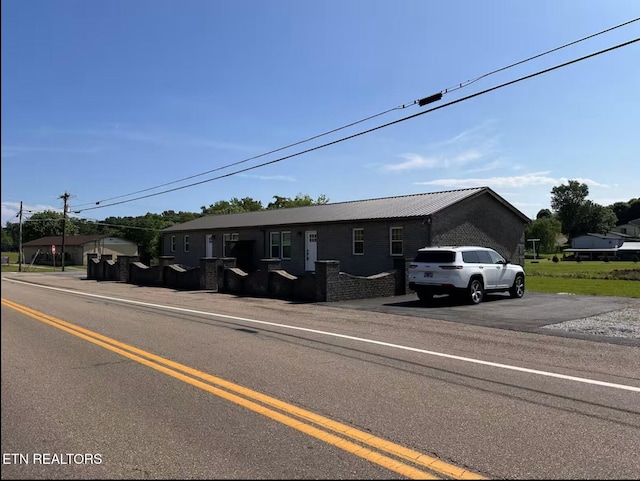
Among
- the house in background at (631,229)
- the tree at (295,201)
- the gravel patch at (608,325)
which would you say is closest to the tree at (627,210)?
the house in background at (631,229)

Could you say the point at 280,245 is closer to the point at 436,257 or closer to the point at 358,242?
the point at 358,242

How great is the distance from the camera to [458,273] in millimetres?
15727

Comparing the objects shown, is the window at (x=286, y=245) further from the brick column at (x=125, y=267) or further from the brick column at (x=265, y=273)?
the brick column at (x=125, y=267)

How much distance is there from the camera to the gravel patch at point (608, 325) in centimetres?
1045

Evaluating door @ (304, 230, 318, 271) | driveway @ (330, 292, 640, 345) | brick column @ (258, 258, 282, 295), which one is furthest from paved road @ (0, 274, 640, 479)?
door @ (304, 230, 318, 271)

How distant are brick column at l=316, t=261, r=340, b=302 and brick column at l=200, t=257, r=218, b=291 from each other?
8122 mm

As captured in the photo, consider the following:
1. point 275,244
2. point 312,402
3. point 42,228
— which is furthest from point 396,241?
point 42,228

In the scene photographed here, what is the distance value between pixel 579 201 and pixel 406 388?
485ft

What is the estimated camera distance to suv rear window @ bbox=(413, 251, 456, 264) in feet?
52.3

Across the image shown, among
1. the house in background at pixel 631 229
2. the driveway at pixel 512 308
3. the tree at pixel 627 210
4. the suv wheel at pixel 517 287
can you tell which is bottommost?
the driveway at pixel 512 308

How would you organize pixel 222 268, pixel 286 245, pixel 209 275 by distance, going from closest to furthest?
pixel 222 268, pixel 209 275, pixel 286 245

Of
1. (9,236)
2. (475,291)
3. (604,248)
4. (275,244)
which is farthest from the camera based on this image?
(604,248)

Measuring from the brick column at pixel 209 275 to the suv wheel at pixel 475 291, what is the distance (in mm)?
13043

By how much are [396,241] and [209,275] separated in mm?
9529
